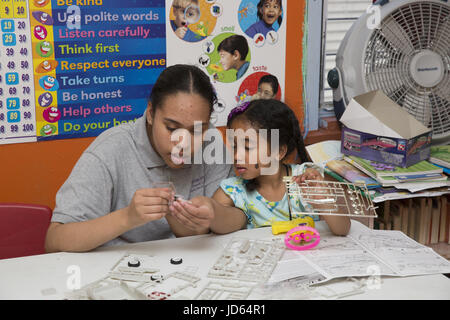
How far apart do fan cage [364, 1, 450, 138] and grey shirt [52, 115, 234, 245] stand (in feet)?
3.34

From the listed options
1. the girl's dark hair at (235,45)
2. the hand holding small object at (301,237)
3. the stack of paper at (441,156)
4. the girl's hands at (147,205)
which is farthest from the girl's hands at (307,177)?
the girl's dark hair at (235,45)

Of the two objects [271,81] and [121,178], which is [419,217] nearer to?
[271,81]

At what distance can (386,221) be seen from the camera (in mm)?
2309

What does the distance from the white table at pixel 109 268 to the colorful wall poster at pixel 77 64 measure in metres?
0.88

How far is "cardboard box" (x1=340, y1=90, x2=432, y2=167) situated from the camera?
2.08 meters

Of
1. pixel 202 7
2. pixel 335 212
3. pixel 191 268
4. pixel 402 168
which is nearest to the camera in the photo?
pixel 191 268

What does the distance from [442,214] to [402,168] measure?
46cm

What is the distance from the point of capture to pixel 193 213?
137cm

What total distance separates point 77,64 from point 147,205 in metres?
1.01

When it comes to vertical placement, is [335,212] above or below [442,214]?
above

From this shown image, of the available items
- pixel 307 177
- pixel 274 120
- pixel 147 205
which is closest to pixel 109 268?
pixel 147 205
